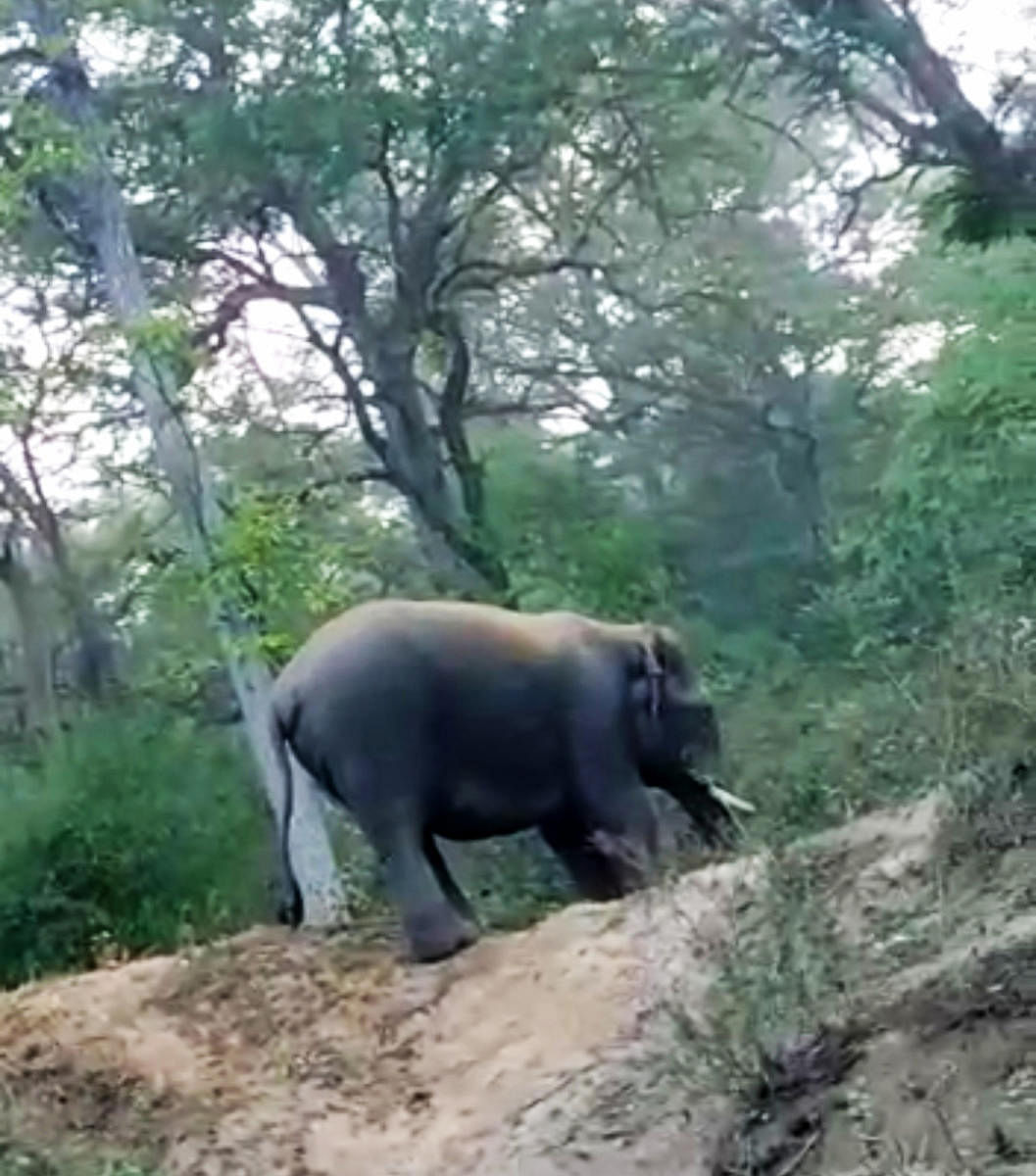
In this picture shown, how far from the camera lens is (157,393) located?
18391 mm

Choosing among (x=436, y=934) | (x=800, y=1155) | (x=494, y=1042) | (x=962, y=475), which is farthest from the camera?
(x=962, y=475)

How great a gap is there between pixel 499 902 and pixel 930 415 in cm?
558

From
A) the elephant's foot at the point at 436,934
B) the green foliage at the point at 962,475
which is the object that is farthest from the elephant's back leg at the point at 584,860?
Result: the green foliage at the point at 962,475

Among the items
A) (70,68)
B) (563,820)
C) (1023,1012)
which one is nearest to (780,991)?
(1023,1012)

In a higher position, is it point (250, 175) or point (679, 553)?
point (250, 175)

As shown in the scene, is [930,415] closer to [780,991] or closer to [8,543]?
[8,543]

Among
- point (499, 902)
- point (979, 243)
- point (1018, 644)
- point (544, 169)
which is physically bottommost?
point (499, 902)

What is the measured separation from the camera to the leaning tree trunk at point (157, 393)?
56.9 feet

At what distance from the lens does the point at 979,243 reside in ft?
43.2

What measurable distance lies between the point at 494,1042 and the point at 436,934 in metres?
1.21

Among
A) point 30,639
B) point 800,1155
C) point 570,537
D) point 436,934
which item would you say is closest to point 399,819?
point 436,934

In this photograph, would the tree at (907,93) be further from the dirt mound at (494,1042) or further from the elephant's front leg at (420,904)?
the dirt mound at (494,1042)

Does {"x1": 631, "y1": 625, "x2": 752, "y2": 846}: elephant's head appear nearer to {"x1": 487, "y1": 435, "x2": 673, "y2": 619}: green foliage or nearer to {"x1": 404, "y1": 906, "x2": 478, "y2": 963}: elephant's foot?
{"x1": 404, "y1": 906, "x2": 478, "y2": 963}: elephant's foot

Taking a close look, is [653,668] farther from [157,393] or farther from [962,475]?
[157,393]
